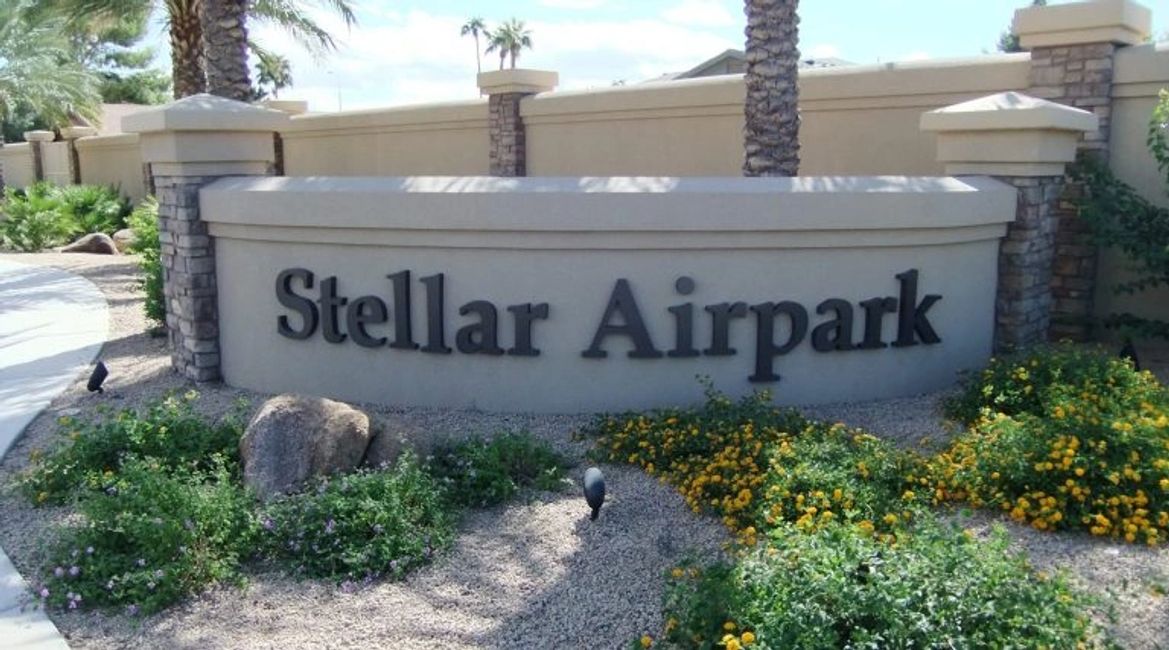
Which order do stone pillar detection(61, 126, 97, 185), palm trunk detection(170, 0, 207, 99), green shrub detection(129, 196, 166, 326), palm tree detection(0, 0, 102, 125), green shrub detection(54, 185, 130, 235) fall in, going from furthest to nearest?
1. stone pillar detection(61, 126, 97, 185)
2. palm tree detection(0, 0, 102, 125)
3. green shrub detection(54, 185, 130, 235)
4. palm trunk detection(170, 0, 207, 99)
5. green shrub detection(129, 196, 166, 326)

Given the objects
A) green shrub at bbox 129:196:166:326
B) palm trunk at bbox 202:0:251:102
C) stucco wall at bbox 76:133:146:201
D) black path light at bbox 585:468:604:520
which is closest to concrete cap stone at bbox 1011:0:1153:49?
black path light at bbox 585:468:604:520

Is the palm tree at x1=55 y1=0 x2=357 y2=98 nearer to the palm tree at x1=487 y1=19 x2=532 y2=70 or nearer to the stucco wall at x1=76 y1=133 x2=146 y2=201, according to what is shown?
the stucco wall at x1=76 y1=133 x2=146 y2=201

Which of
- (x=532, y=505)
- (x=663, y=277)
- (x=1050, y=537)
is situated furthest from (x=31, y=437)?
(x=1050, y=537)

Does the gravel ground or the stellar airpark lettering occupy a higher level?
the stellar airpark lettering

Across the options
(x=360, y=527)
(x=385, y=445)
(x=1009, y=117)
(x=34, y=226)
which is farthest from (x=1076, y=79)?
(x=34, y=226)

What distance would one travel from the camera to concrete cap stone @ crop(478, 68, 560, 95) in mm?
15258

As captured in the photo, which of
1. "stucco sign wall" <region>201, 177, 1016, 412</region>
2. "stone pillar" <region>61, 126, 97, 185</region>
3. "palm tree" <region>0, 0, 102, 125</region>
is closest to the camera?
"stucco sign wall" <region>201, 177, 1016, 412</region>

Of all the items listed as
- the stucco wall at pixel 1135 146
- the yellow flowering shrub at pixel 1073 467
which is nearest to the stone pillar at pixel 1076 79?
the stucco wall at pixel 1135 146

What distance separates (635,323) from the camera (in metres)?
7.95

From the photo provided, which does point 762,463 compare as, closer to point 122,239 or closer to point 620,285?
point 620,285

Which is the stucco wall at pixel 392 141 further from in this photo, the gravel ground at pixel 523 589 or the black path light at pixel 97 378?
the gravel ground at pixel 523 589

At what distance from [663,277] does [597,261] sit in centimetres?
49

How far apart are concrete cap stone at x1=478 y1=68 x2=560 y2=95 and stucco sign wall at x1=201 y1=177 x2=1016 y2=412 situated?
279 inches

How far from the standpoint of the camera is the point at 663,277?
7.93m
